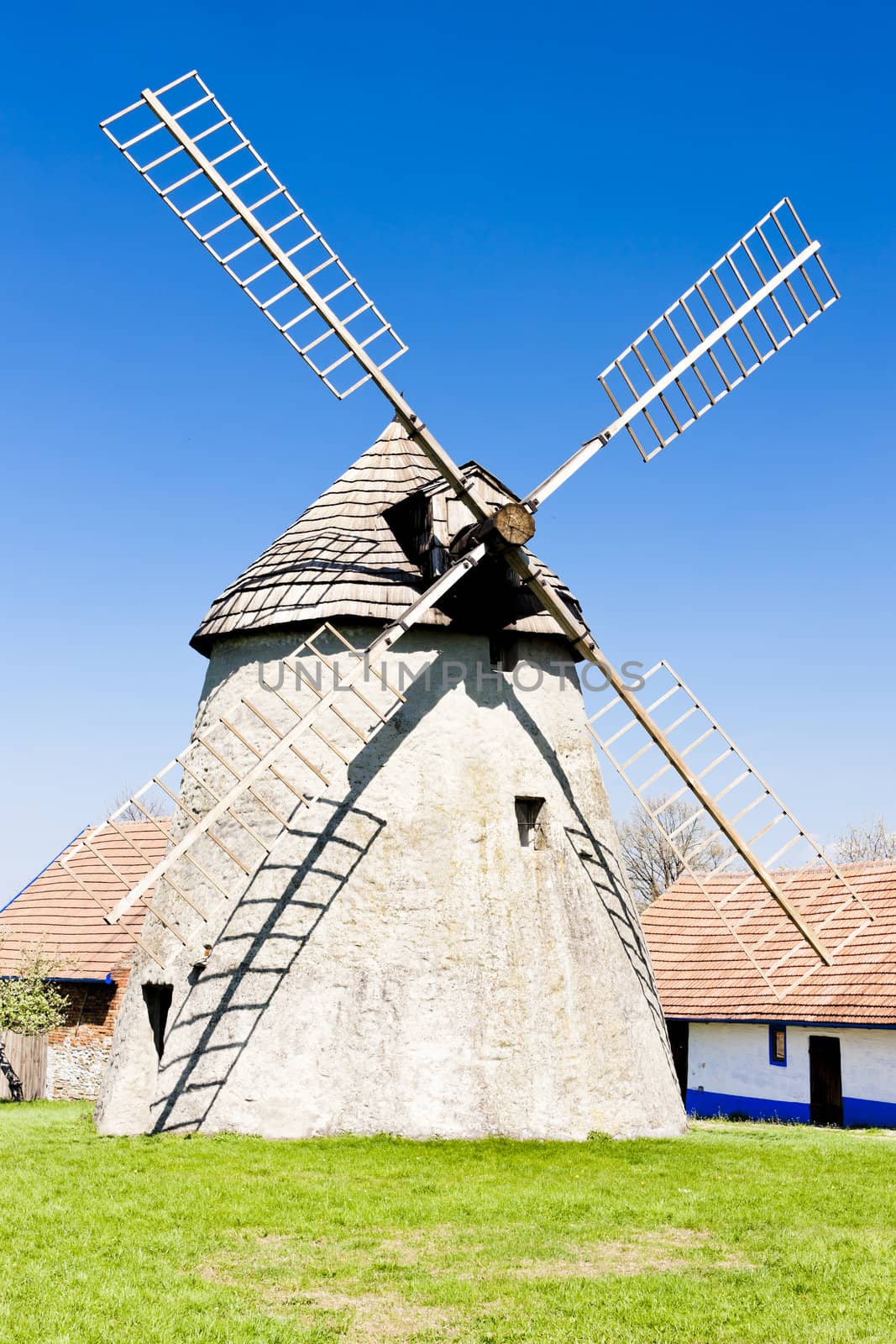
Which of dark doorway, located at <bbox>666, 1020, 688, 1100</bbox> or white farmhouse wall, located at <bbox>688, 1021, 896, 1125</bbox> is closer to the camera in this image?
white farmhouse wall, located at <bbox>688, 1021, 896, 1125</bbox>

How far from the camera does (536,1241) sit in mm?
7359

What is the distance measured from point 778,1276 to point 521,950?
4697mm

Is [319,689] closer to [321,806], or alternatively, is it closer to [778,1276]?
[321,806]

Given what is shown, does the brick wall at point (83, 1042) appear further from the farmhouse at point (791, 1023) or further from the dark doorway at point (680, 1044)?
the dark doorway at point (680, 1044)

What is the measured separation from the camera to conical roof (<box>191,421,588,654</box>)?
11.7 m

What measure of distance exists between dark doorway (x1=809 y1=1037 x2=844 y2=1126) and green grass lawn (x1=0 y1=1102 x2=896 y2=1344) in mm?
6382

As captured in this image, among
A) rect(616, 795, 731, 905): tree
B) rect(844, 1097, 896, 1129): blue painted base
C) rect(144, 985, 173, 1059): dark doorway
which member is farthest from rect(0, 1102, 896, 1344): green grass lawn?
rect(616, 795, 731, 905): tree

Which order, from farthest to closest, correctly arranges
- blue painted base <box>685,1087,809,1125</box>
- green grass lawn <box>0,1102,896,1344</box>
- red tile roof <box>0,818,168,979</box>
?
1. red tile roof <box>0,818,168,979</box>
2. blue painted base <box>685,1087,809,1125</box>
3. green grass lawn <box>0,1102,896,1344</box>

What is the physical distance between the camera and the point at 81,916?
18484 millimetres

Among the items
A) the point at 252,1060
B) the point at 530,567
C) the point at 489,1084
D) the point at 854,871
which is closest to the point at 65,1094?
the point at 252,1060

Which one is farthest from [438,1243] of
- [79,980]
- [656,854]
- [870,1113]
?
[656,854]

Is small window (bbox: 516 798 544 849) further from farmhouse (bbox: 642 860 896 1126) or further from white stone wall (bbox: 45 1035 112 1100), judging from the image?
white stone wall (bbox: 45 1035 112 1100)

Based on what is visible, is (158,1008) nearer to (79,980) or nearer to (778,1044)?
(79,980)

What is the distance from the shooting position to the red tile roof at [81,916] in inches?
675
